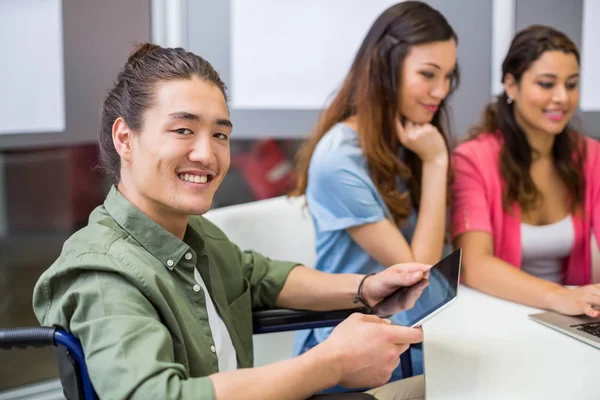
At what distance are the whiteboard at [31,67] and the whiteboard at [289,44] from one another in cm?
63

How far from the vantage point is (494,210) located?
1.93 metres

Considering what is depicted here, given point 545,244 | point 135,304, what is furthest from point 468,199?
point 135,304

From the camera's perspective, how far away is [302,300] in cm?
147

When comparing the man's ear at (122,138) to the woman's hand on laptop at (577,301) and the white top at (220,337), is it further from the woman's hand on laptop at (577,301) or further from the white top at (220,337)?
the woman's hand on laptop at (577,301)

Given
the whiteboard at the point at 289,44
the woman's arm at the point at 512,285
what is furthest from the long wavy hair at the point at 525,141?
the whiteboard at the point at 289,44

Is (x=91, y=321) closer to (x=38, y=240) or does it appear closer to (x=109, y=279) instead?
(x=109, y=279)

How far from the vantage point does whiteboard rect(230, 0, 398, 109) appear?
2469mm

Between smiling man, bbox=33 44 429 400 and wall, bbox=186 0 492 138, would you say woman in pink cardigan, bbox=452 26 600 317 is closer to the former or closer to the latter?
wall, bbox=186 0 492 138

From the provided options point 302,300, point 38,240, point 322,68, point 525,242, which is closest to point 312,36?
point 322,68

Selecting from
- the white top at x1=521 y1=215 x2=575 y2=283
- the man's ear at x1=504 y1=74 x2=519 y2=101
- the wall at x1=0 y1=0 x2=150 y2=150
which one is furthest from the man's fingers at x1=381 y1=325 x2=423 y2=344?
the wall at x1=0 y1=0 x2=150 y2=150

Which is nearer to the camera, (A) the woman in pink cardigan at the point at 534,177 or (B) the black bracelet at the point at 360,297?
(B) the black bracelet at the point at 360,297

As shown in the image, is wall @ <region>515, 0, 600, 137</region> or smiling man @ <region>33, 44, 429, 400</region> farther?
wall @ <region>515, 0, 600, 137</region>

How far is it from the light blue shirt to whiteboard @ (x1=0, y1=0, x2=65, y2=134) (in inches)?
39.3

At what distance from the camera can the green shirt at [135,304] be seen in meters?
0.91
